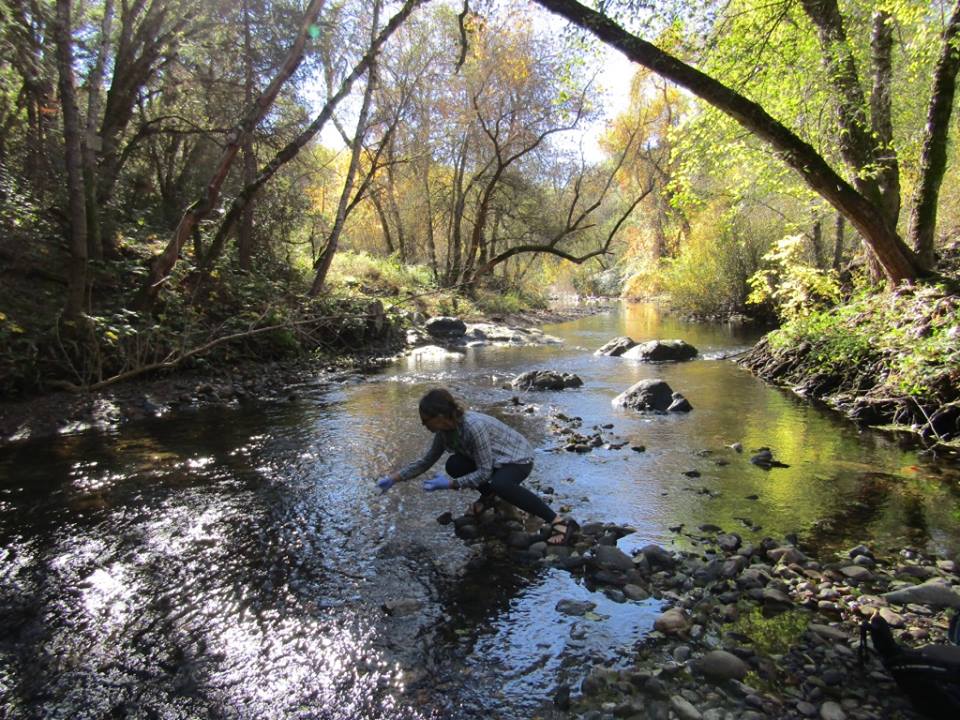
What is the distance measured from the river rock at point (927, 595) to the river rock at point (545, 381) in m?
8.61

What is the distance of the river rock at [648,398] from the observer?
34.9ft

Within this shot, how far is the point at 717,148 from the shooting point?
13039 millimetres

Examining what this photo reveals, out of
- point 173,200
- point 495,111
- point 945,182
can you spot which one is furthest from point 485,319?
point 945,182

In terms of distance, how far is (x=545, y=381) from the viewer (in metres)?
12.8

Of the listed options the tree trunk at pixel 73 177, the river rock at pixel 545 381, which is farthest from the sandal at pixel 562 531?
the tree trunk at pixel 73 177

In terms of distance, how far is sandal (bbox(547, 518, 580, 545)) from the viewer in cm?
510

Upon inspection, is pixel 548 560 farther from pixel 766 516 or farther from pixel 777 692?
pixel 766 516

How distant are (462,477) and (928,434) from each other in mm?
6895

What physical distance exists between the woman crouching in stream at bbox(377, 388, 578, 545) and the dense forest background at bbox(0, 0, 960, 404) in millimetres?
6018

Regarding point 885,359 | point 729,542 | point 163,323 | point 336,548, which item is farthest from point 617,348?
point 336,548

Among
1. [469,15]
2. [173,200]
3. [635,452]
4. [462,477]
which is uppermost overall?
[469,15]

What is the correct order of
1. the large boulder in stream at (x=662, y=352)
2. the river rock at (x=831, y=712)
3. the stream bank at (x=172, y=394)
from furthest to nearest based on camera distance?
the large boulder in stream at (x=662, y=352)
the stream bank at (x=172, y=394)
the river rock at (x=831, y=712)

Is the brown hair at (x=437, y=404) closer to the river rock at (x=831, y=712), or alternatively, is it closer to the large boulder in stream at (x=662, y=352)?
the river rock at (x=831, y=712)

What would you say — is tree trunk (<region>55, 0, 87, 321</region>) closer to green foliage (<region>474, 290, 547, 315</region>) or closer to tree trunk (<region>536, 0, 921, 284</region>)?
tree trunk (<region>536, 0, 921, 284</region>)
